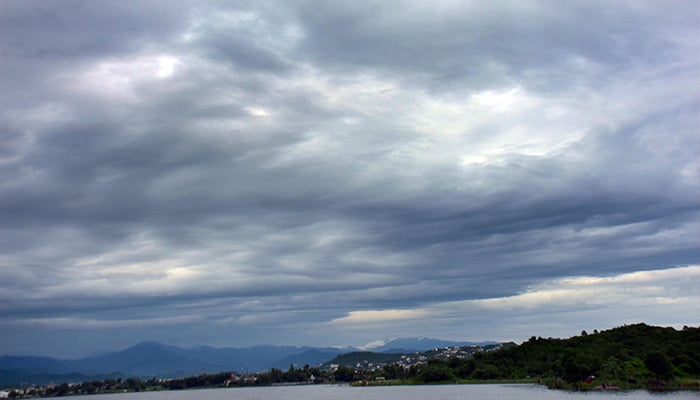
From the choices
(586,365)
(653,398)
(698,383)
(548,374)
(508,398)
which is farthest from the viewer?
(548,374)

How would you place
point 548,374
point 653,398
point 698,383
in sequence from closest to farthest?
point 653,398
point 698,383
point 548,374

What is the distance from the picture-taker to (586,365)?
15875 centimetres

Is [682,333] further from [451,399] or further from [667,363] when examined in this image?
[451,399]

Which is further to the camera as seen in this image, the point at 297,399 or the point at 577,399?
the point at 297,399

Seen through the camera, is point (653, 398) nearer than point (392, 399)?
Yes

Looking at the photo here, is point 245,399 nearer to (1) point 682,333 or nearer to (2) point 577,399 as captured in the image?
(2) point 577,399

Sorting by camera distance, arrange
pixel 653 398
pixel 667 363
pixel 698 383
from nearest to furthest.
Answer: pixel 653 398, pixel 698 383, pixel 667 363

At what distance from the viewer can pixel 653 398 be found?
104000mm

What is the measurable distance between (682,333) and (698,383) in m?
68.2

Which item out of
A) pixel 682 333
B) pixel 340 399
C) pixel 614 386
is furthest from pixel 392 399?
pixel 682 333

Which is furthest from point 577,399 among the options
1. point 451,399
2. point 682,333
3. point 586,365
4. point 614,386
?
point 682,333

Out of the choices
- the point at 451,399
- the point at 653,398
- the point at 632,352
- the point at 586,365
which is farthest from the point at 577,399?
the point at 632,352

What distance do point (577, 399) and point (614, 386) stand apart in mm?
42383

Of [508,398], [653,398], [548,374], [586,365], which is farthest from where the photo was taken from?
[548,374]
